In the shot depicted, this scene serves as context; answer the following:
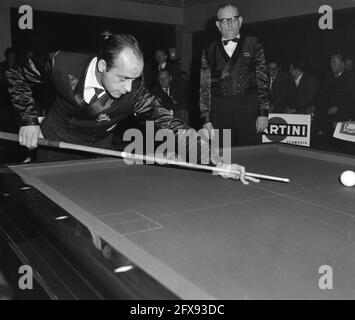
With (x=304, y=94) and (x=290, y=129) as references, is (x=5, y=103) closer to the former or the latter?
(x=290, y=129)

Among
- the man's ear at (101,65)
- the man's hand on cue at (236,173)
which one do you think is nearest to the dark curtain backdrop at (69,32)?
the man's ear at (101,65)

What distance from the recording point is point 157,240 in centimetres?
114

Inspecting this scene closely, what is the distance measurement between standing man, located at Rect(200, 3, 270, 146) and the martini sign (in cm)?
212

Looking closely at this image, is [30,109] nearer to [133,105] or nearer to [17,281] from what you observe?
[133,105]

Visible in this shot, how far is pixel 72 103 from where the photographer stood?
2205 millimetres

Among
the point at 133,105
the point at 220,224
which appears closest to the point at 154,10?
the point at 133,105

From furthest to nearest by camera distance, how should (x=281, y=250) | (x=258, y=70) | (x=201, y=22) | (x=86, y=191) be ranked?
(x=201, y=22) → (x=258, y=70) → (x=86, y=191) → (x=281, y=250)

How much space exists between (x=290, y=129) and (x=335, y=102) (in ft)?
2.18

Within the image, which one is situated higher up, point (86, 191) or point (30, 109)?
point (30, 109)

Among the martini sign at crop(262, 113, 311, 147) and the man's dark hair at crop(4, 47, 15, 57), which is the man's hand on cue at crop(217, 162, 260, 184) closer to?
the martini sign at crop(262, 113, 311, 147)

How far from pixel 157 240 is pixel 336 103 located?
15.5 feet

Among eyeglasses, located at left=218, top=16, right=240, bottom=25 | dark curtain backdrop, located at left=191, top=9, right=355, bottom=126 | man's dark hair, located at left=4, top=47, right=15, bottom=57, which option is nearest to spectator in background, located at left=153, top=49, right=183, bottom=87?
dark curtain backdrop, located at left=191, top=9, right=355, bottom=126

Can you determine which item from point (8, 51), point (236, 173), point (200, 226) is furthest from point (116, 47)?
point (8, 51)

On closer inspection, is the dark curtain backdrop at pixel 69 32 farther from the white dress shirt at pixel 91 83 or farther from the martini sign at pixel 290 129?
the white dress shirt at pixel 91 83
